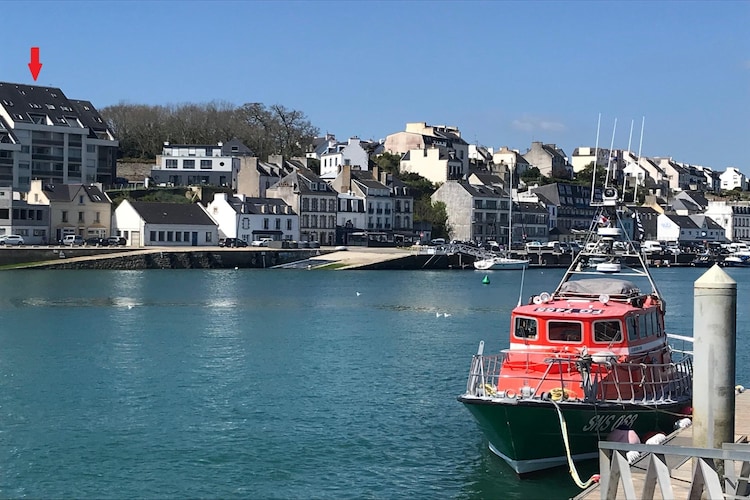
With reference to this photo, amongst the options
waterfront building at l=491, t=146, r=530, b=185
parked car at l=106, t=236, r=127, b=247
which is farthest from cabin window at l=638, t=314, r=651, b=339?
waterfront building at l=491, t=146, r=530, b=185

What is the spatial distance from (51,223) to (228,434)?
246 feet

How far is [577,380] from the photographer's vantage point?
823 inches

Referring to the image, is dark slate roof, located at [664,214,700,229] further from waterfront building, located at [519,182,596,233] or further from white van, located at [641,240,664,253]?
waterfront building, located at [519,182,596,233]

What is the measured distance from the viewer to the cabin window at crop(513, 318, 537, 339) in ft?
75.2

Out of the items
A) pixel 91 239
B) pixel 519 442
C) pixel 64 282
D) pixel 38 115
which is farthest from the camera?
pixel 38 115

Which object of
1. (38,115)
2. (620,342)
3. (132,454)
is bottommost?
(132,454)

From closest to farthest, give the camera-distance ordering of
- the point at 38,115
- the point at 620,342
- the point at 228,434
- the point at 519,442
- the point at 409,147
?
1. the point at 519,442
2. the point at 620,342
3. the point at 228,434
4. the point at 38,115
5. the point at 409,147

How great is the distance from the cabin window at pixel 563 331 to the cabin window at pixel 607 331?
38 cm

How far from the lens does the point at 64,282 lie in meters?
72.9

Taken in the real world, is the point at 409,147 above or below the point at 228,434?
above

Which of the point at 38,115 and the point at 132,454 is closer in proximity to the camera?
the point at 132,454

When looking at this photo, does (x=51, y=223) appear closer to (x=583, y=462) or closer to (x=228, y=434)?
(x=228, y=434)

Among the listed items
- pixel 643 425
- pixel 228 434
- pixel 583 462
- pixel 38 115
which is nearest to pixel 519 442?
pixel 583 462

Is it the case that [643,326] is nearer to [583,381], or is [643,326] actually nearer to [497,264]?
[583,381]
